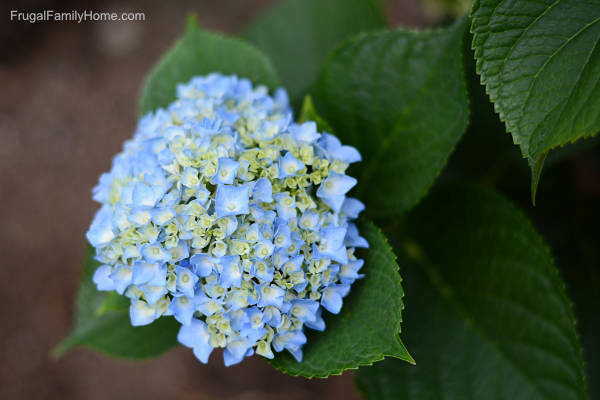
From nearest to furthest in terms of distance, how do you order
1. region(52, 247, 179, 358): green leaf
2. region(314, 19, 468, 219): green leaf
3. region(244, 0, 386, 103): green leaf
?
region(314, 19, 468, 219): green leaf
region(52, 247, 179, 358): green leaf
region(244, 0, 386, 103): green leaf

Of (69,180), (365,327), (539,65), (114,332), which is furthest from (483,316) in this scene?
(69,180)

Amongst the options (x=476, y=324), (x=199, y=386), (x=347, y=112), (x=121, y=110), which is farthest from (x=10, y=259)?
(x=476, y=324)

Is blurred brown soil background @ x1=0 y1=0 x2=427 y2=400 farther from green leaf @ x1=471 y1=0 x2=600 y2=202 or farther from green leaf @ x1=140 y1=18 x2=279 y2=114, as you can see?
green leaf @ x1=471 y1=0 x2=600 y2=202

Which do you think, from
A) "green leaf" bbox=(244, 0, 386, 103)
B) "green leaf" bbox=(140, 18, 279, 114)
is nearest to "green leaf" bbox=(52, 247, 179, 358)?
"green leaf" bbox=(140, 18, 279, 114)

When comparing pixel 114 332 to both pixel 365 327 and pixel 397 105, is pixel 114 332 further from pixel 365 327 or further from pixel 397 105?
pixel 397 105

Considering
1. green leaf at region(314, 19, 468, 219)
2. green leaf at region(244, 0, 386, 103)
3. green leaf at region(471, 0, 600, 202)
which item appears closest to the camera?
green leaf at region(471, 0, 600, 202)

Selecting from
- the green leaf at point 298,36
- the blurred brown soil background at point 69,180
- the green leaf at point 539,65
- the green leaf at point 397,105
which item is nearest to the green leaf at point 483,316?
the green leaf at point 397,105
